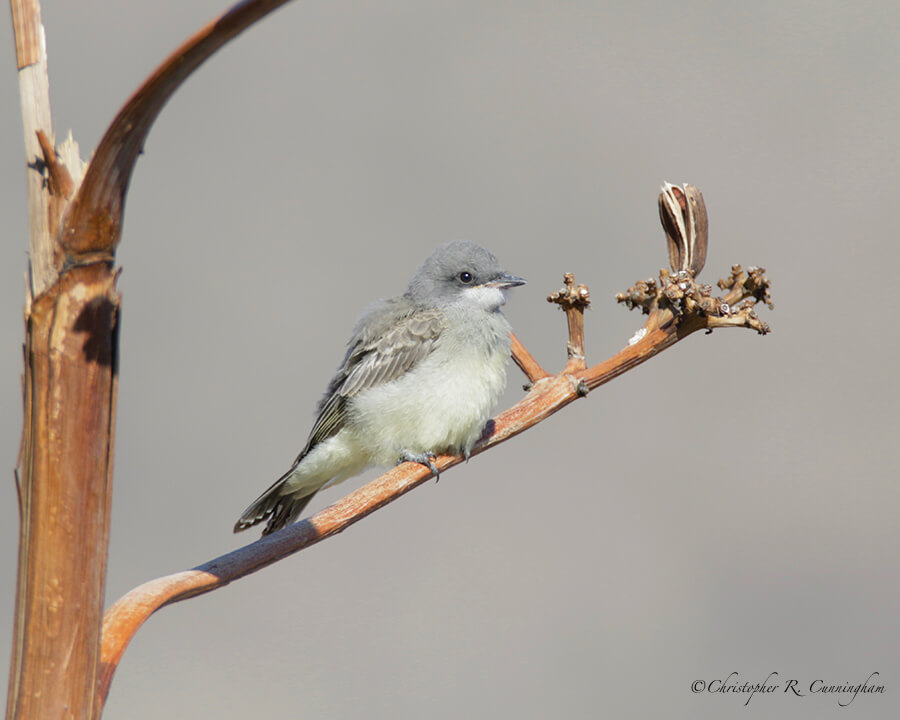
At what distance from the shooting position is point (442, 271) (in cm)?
455

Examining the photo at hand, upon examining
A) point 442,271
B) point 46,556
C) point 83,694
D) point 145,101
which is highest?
point 442,271

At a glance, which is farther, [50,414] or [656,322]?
[656,322]

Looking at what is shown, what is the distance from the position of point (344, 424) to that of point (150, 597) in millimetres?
2674

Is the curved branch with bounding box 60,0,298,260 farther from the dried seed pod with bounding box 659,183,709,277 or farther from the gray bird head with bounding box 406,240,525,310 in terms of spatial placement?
the gray bird head with bounding box 406,240,525,310

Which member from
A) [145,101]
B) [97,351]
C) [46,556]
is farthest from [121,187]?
[46,556]

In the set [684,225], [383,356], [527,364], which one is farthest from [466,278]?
[684,225]

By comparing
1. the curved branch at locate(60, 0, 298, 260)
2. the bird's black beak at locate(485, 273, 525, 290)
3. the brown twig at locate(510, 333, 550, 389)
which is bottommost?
the brown twig at locate(510, 333, 550, 389)

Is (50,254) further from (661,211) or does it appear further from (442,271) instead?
(442,271)

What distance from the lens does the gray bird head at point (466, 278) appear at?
14.6ft

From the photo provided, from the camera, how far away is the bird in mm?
4027

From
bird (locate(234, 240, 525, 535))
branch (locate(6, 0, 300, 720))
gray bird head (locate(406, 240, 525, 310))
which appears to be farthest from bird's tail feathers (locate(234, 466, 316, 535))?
branch (locate(6, 0, 300, 720))

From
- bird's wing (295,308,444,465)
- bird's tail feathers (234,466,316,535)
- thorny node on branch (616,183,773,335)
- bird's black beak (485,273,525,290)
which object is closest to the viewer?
thorny node on branch (616,183,773,335)

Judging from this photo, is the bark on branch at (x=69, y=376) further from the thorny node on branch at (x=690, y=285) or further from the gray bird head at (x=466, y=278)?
the gray bird head at (x=466, y=278)

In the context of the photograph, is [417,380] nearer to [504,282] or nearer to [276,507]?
[504,282]
